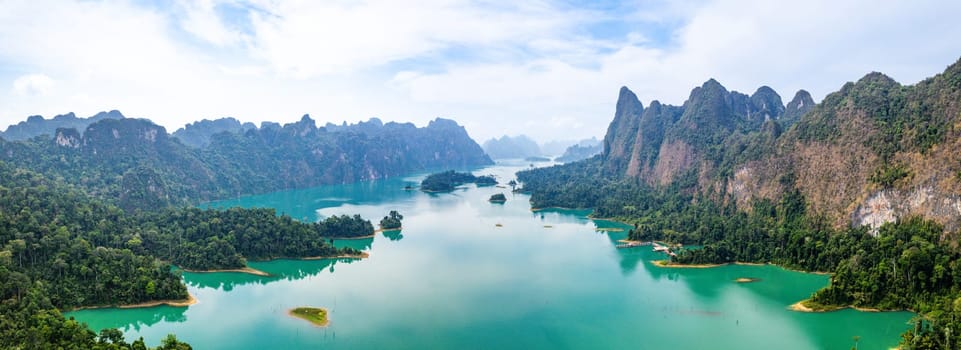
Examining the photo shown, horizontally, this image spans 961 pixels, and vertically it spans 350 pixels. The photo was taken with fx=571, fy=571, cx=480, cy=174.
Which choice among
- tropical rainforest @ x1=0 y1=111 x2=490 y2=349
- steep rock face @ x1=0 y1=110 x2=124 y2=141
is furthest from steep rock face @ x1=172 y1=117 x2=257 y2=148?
tropical rainforest @ x1=0 y1=111 x2=490 y2=349

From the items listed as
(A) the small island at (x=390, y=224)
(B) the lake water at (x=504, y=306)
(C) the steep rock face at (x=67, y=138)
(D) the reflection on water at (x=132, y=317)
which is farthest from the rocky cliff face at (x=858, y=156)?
(C) the steep rock face at (x=67, y=138)

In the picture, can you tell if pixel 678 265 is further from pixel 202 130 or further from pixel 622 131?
pixel 202 130

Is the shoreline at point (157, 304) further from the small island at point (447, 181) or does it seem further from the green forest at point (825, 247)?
the small island at point (447, 181)

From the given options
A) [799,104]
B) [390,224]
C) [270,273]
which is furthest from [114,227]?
[799,104]

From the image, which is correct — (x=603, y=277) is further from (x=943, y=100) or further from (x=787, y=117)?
(x=787, y=117)

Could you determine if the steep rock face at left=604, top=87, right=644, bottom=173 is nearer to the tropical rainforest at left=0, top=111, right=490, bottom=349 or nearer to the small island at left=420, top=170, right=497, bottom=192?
the small island at left=420, top=170, right=497, bottom=192
